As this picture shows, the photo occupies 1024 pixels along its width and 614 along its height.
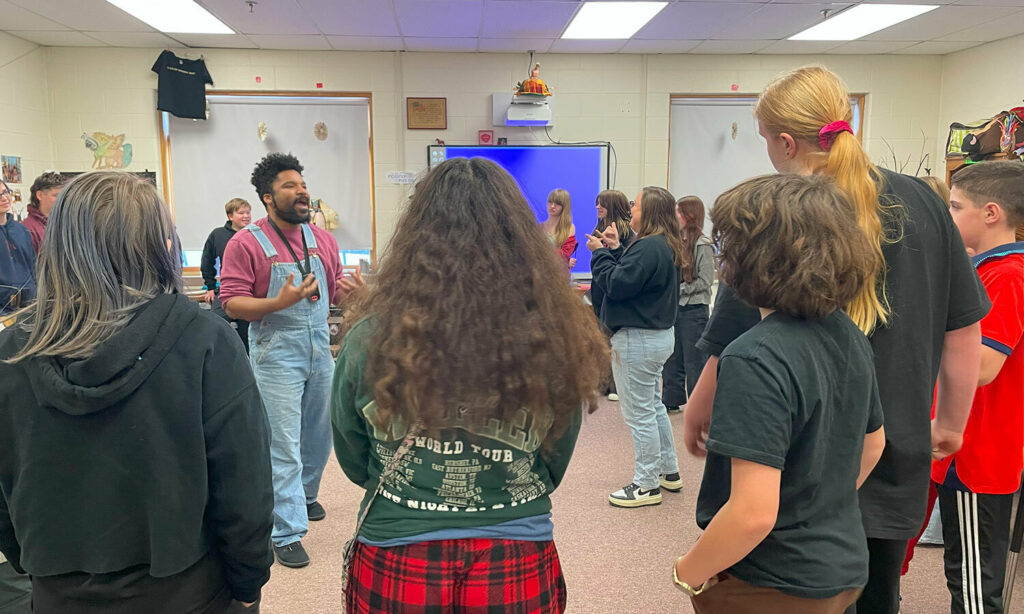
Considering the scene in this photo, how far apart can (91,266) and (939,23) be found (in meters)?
6.12

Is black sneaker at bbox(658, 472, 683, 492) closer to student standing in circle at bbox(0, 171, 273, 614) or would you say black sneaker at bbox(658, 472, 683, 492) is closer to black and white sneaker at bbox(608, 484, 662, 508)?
black and white sneaker at bbox(608, 484, 662, 508)

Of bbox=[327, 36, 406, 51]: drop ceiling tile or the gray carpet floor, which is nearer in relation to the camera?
the gray carpet floor

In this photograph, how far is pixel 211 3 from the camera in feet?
14.6

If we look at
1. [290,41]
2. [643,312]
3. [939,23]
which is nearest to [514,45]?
[290,41]

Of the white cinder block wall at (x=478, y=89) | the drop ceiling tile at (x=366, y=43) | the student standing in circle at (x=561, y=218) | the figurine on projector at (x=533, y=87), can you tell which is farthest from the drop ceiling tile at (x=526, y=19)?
the student standing in circle at (x=561, y=218)

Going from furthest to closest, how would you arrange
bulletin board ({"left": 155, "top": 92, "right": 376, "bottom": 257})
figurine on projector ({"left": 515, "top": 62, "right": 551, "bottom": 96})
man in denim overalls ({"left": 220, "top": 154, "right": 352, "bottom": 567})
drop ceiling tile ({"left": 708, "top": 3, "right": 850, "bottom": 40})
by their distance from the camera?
bulletin board ({"left": 155, "top": 92, "right": 376, "bottom": 257}) → figurine on projector ({"left": 515, "top": 62, "right": 551, "bottom": 96}) → drop ceiling tile ({"left": 708, "top": 3, "right": 850, "bottom": 40}) → man in denim overalls ({"left": 220, "top": 154, "right": 352, "bottom": 567})

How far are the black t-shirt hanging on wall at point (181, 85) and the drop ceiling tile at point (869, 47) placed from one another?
5.72m

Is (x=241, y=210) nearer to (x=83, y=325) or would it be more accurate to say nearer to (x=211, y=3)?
(x=211, y=3)

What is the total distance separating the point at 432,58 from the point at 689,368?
3.69 meters

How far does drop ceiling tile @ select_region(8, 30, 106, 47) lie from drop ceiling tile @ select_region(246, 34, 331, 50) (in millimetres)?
1342

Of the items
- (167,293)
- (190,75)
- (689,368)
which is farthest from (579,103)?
(167,293)

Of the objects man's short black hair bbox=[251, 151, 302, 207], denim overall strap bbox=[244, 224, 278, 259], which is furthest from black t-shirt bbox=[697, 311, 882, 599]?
man's short black hair bbox=[251, 151, 302, 207]

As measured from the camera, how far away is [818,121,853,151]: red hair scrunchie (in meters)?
1.21

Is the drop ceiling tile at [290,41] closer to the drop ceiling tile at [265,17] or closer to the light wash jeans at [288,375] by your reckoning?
the drop ceiling tile at [265,17]
